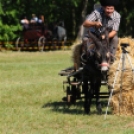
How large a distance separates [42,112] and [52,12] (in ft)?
122

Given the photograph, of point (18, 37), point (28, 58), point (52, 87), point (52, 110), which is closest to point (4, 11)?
point (18, 37)

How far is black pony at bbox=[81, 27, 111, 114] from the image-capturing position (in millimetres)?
13055

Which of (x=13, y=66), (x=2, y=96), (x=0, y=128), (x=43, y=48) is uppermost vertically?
(x=0, y=128)

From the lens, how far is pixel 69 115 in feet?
43.7

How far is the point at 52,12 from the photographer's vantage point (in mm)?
50719

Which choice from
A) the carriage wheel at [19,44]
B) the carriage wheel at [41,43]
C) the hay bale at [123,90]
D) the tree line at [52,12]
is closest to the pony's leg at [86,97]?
the hay bale at [123,90]

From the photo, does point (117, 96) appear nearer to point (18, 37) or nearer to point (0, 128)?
point (0, 128)

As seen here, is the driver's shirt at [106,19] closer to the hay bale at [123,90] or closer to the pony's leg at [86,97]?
the hay bale at [123,90]

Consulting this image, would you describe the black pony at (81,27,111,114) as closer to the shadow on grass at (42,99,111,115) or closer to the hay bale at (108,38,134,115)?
the hay bale at (108,38,134,115)

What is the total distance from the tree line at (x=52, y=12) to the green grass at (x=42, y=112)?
1886 centimetres

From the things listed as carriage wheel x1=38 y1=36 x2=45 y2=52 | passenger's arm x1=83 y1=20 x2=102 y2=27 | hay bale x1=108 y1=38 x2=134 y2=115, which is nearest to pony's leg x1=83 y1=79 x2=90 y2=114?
hay bale x1=108 y1=38 x2=134 y2=115

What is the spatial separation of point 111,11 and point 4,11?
30557mm

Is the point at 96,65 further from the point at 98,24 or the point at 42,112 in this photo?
the point at 42,112

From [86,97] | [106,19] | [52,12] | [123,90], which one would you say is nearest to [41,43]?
[52,12]
